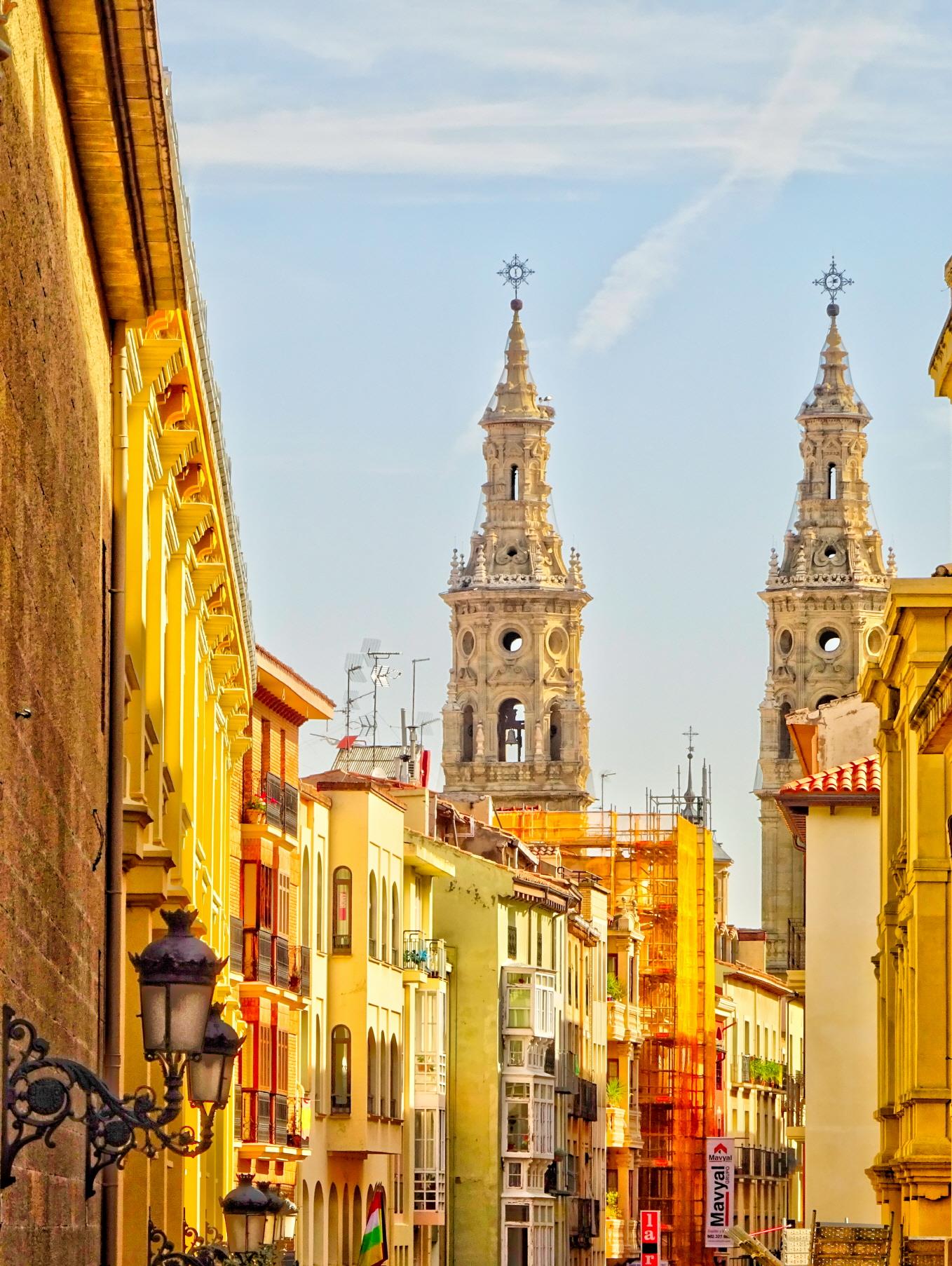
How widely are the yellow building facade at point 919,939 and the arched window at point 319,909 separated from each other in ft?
70.4

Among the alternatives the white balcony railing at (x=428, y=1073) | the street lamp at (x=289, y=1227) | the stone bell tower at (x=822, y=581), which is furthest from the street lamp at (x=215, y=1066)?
the stone bell tower at (x=822, y=581)

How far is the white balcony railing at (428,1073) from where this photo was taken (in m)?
75.4

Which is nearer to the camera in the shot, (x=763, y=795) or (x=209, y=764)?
(x=209, y=764)

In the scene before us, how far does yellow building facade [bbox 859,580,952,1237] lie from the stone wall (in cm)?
2065

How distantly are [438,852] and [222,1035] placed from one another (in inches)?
2581

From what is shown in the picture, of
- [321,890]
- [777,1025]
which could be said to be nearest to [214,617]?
[321,890]

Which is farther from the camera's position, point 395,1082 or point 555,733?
point 555,733

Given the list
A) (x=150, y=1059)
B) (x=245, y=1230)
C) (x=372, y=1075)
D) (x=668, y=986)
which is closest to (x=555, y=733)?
(x=668, y=986)

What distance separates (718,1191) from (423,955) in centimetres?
4491

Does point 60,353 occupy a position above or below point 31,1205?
above

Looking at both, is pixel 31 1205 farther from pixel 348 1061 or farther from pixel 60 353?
→ pixel 348 1061

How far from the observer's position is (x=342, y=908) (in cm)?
6644

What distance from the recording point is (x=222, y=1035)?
14.3m

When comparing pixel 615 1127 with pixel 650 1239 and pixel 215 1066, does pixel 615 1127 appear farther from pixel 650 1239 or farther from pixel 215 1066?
pixel 215 1066
